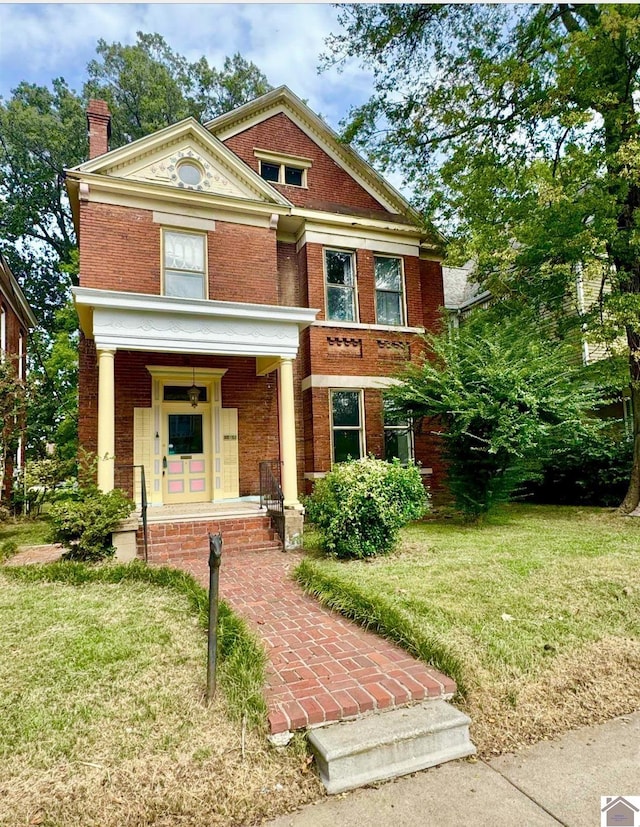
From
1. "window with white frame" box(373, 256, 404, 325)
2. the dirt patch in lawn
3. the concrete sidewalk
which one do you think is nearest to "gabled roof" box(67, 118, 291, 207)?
"window with white frame" box(373, 256, 404, 325)

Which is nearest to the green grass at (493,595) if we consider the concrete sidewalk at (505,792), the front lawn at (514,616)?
the front lawn at (514,616)

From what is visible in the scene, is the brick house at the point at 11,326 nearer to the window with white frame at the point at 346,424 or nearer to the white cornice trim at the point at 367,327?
the white cornice trim at the point at 367,327

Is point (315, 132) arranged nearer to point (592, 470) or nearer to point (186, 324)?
point (186, 324)

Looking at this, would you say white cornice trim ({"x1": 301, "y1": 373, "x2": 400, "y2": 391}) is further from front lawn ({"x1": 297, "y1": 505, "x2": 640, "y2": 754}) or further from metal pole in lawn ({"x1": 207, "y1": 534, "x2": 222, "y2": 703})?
metal pole in lawn ({"x1": 207, "y1": 534, "x2": 222, "y2": 703})

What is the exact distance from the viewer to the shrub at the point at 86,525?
716cm

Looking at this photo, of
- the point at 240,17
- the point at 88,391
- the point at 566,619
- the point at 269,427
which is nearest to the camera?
the point at 566,619

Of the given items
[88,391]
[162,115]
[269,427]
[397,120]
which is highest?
[162,115]

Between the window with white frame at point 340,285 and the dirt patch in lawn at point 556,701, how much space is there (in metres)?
9.17

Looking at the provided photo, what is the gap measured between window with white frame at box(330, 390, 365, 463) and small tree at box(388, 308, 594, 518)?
166 centimetres

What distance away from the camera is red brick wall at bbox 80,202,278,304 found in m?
9.54

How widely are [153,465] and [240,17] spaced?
7.61 metres

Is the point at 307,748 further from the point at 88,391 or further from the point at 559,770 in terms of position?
the point at 88,391

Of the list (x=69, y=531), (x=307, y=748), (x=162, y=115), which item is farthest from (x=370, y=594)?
(x=162, y=115)

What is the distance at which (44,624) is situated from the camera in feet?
15.6
